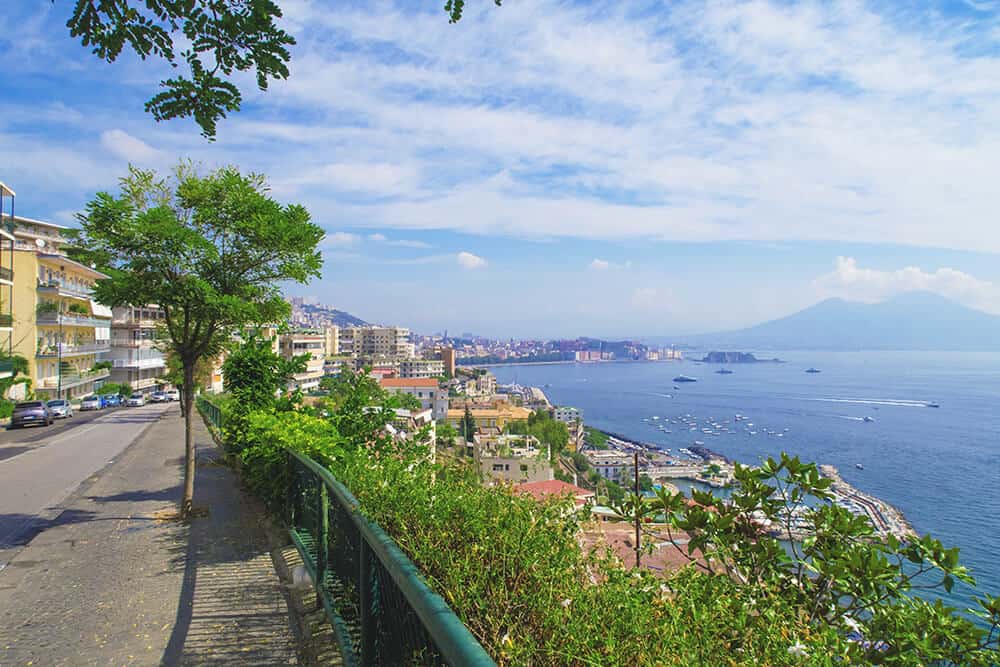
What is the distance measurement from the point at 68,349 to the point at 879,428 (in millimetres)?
93694

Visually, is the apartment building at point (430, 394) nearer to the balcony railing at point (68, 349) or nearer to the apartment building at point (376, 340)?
the balcony railing at point (68, 349)

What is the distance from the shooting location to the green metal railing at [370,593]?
1.53 m

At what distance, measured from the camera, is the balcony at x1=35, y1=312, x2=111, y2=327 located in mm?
33938

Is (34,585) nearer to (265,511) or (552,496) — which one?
(265,511)

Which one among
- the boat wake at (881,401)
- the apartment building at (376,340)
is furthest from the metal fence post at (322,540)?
the apartment building at (376,340)

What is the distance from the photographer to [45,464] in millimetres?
12227

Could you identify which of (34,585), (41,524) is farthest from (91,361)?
(34,585)

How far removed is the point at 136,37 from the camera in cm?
274

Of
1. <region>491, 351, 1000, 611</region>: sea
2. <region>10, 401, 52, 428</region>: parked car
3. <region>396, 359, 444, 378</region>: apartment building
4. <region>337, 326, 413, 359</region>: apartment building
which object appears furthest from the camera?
<region>337, 326, 413, 359</region>: apartment building

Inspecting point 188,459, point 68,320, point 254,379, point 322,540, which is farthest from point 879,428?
point 322,540

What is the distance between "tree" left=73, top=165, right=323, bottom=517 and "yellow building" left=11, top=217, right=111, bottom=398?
26226 millimetres

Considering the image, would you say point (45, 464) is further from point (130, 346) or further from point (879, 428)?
point (879, 428)

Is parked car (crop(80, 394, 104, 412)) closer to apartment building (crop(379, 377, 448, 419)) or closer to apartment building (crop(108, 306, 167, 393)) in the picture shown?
apartment building (crop(108, 306, 167, 393))

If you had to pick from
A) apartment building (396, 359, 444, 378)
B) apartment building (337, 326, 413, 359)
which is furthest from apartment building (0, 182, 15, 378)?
apartment building (337, 326, 413, 359)
